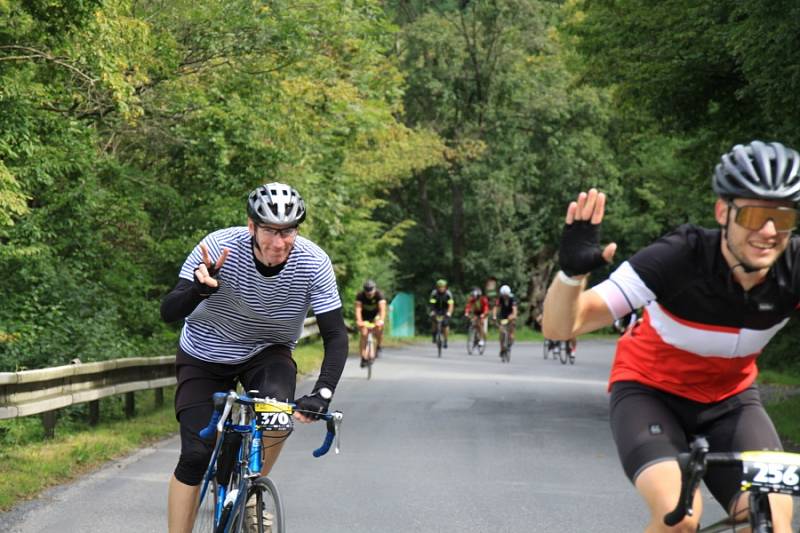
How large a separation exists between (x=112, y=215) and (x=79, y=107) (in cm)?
269

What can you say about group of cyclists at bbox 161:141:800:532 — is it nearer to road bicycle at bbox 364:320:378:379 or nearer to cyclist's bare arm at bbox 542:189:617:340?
cyclist's bare arm at bbox 542:189:617:340

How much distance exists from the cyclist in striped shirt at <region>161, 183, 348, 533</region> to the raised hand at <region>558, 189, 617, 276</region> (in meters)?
2.00

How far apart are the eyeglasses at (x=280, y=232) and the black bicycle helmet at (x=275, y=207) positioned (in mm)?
43

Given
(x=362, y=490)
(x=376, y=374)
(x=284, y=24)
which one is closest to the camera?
(x=362, y=490)

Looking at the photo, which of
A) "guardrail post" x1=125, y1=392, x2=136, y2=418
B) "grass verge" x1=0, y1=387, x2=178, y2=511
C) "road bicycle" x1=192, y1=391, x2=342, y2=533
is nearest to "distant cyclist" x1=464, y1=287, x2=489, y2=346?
"grass verge" x1=0, y1=387, x2=178, y2=511

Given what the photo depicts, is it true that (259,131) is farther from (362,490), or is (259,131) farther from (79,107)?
(362,490)

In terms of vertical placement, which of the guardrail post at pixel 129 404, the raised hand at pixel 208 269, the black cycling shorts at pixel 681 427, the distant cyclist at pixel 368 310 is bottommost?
the distant cyclist at pixel 368 310

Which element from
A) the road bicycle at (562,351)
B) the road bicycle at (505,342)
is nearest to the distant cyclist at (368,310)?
the road bicycle at (505,342)

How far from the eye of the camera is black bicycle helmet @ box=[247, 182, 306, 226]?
6.08 m

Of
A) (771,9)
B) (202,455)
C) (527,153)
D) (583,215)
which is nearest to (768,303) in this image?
(583,215)

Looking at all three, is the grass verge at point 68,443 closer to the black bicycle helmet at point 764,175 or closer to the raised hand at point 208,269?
the raised hand at point 208,269

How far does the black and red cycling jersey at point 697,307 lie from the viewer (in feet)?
15.3

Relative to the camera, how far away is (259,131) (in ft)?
67.0

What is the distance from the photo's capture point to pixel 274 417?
5941 millimetres
